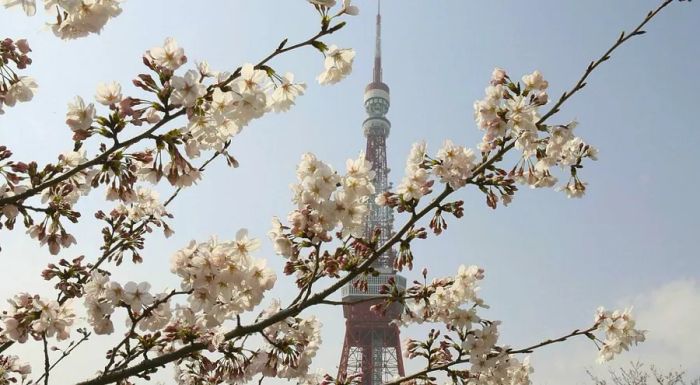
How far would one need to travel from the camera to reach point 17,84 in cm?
302

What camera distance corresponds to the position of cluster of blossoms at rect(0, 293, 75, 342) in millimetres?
3289

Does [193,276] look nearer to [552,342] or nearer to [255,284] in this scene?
[255,284]

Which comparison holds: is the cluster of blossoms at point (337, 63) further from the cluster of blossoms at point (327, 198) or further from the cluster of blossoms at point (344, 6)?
the cluster of blossoms at point (327, 198)

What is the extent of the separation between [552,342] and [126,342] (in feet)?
9.15

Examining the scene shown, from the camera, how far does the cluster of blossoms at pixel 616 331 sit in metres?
4.17

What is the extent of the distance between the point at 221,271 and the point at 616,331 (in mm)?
3120

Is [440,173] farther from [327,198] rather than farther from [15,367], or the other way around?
[15,367]

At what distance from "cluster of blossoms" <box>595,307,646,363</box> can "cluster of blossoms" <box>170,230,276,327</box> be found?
275cm

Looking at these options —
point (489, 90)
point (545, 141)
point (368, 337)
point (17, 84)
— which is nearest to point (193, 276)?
point (17, 84)

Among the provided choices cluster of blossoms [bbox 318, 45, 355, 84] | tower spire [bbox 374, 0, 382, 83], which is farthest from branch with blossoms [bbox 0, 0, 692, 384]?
tower spire [bbox 374, 0, 382, 83]

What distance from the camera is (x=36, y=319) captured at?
3340 mm

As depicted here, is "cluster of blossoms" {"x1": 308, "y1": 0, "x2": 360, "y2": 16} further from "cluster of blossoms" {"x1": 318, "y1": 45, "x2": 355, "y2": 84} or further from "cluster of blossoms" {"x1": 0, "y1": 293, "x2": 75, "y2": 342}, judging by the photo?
"cluster of blossoms" {"x1": 0, "y1": 293, "x2": 75, "y2": 342}

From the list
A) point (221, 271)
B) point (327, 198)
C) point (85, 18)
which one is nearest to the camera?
point (85, 18)

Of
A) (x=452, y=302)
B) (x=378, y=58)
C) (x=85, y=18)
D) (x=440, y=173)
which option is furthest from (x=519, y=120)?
(x=378, y=58)
